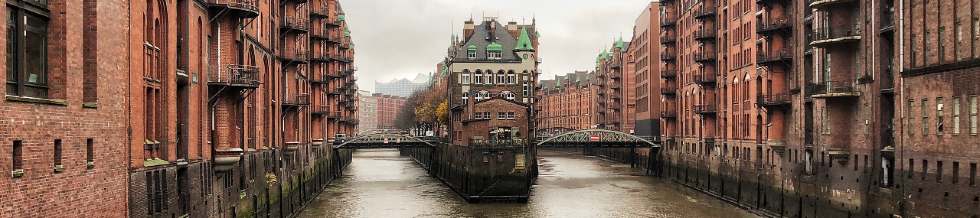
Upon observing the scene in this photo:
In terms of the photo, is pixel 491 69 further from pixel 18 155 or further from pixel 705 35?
pixel 18 155

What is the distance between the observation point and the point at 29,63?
17344 mm

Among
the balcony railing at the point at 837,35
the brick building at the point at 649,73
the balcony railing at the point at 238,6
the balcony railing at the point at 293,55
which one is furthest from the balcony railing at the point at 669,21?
the balcony railing at the point at 238,6

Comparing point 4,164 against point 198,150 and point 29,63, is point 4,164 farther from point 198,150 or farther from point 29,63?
point 198,150

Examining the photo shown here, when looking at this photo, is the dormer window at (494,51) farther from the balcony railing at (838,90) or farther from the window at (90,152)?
the window at (90,152)

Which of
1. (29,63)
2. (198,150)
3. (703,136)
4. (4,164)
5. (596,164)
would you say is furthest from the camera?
(596,164)

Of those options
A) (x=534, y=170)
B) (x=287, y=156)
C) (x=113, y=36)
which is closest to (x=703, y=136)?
(x=534, y=170)

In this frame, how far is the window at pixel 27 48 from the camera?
16.5 meters

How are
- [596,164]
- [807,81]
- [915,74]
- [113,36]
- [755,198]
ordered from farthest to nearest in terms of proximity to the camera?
[596,164] < [755,198] < [807,81] < [915,74] < [113,36]

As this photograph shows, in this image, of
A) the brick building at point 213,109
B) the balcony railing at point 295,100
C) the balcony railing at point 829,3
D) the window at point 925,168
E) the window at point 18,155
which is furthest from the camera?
the balcony railing at point 295,100

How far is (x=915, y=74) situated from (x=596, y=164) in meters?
79.9

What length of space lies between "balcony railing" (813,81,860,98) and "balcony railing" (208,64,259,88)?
22580 millimetres

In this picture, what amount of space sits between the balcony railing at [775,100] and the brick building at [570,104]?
308 feet

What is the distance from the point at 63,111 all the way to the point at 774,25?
40421 millimetres

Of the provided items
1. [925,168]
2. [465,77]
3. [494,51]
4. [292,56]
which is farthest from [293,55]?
[925,168]
